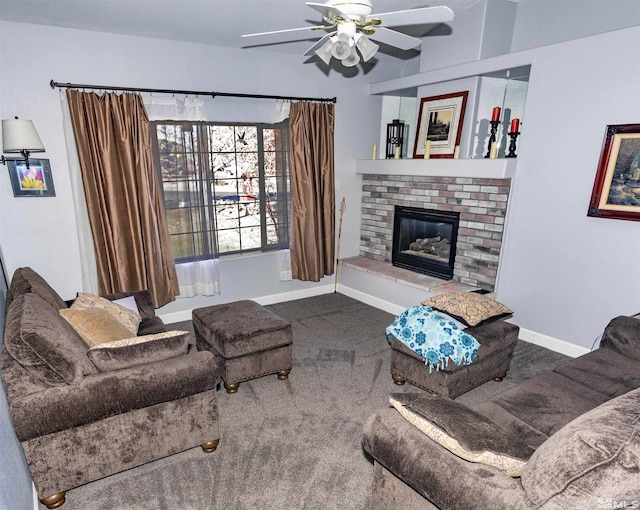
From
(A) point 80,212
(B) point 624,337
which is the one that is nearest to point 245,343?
(A) point 80,212

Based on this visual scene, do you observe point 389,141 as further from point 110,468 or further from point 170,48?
point 110,468

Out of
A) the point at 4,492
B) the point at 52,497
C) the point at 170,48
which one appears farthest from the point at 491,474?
the point at 170,48

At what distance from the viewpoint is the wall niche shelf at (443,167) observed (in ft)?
11.6

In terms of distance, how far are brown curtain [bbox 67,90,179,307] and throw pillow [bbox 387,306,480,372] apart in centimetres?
241

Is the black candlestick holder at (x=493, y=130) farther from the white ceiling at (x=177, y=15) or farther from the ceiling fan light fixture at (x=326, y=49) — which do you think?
the ceiling fan light fixture at (x=326, y=49)

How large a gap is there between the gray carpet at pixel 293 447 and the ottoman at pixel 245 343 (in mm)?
134

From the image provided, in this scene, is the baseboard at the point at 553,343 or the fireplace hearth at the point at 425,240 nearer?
the baseboard at the point at 553,343

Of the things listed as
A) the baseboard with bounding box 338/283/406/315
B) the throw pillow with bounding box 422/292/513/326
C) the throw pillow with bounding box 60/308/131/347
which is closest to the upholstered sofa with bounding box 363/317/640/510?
the throw pillow with bounding box 422/292/513/326

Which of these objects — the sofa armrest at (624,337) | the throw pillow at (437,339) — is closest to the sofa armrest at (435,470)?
the throw pillow at (437,339)

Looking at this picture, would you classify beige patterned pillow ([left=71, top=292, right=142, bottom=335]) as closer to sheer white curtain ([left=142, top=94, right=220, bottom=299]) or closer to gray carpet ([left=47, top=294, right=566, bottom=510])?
gray carpet ([left=47, top=294, right=566, bottom=510])

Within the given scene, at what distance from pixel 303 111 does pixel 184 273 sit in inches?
83.2

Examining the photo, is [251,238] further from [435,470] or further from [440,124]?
[435,470]

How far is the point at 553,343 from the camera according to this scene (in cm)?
355

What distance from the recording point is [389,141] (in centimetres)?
472
